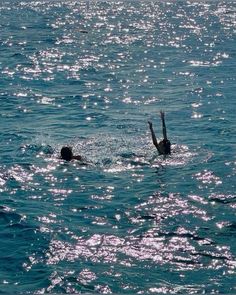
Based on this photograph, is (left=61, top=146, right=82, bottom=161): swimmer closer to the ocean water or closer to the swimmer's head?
the swimmer's head

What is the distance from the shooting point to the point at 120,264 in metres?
20.1

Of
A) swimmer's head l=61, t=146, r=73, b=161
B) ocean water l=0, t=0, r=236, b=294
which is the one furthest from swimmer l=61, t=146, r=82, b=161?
ocean water l=0, t=0, r=236, b=294

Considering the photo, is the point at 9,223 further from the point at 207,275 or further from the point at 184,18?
the point at 184,18

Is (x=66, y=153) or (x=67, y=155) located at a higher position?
(x=66, y=153)

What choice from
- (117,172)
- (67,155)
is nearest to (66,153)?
(67,155)

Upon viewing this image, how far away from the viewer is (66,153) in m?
29.1

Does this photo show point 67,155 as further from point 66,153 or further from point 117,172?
point 117,172

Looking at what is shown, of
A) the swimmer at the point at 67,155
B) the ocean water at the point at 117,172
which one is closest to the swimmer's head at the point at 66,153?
the swimmer at the point at 67,155

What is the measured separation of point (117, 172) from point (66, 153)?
2.29 meters

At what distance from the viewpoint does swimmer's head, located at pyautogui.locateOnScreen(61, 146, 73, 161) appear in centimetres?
2880

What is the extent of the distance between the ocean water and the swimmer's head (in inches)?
17.0

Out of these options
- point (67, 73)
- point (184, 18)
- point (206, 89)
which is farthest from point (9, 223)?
point (184, 18)

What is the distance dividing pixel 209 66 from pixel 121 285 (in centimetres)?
3567

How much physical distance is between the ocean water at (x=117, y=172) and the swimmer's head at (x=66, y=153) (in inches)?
17.0
